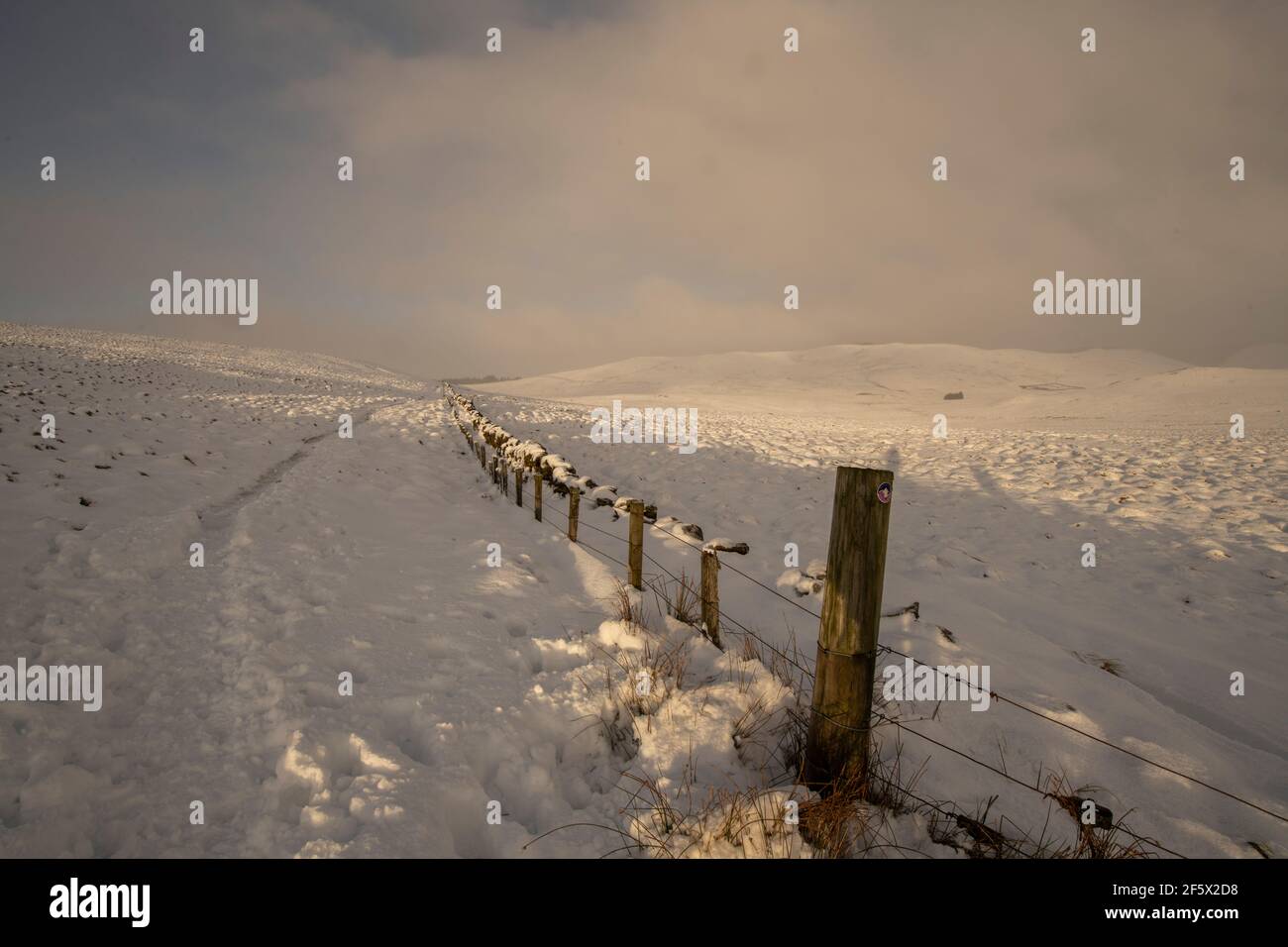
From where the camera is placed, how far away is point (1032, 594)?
672 cm

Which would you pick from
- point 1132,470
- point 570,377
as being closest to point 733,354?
point 570,377

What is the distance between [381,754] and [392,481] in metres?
8.10

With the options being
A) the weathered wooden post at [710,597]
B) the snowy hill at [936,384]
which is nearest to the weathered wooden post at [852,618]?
the weathered wooden post at [710,597]

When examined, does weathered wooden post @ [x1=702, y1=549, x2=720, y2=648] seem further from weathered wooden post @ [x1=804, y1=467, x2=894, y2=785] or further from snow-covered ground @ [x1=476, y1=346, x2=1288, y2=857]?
weathered wooden post @ [x1=804, y1=467, x2=894, y2=785]

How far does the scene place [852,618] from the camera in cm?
264

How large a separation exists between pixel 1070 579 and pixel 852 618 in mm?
6664

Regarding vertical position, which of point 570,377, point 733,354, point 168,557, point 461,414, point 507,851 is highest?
point 733,354

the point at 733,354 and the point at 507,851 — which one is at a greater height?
the point at 733,354

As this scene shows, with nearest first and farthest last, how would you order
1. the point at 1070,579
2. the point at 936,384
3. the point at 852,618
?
1. the point at 852,618
2. the point at 1070,579
3. the point at 936,384

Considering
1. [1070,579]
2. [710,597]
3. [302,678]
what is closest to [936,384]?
[1070,579]

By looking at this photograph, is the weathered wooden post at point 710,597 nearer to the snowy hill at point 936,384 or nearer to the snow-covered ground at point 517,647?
the snow-covered ground at point 517,647

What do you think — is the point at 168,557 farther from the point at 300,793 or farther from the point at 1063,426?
the point at 1063,426

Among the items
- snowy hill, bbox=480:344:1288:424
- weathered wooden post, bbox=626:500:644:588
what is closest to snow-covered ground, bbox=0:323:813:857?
weathered wooden post, bbox=626:500:644:588

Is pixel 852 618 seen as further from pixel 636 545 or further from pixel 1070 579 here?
pixel 1070 579
